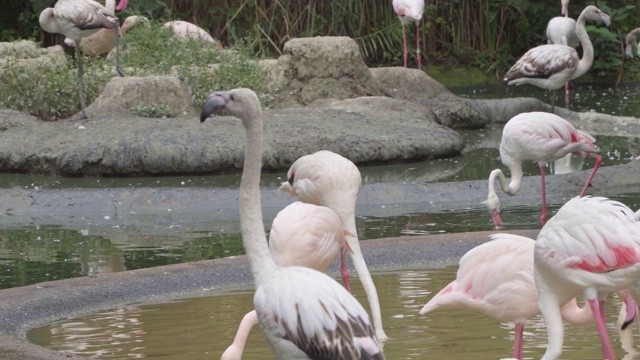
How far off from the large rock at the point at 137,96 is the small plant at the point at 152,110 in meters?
0.06

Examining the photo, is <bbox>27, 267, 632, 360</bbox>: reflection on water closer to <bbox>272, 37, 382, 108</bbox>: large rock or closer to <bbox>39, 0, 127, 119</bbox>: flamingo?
<bbox>39, 0, 127, 119</bbox>: flamingo

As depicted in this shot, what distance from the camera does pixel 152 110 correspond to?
31.2ft

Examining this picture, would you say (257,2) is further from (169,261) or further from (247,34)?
(169,261)

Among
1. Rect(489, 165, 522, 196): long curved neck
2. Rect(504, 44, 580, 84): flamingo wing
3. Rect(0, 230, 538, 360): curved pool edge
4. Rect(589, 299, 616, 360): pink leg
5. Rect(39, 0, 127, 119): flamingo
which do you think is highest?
Rect(39, 0, 127, 119): flamingo

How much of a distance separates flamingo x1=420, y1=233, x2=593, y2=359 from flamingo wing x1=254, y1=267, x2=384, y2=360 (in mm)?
927

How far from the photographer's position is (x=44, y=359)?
3688mm

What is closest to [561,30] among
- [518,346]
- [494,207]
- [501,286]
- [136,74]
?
[136,74]

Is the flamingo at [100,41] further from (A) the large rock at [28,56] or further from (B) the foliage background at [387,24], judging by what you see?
(B) the foliage background at [387,24]

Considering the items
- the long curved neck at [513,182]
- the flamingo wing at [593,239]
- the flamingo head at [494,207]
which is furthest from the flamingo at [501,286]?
the long curved neck at [513,182]

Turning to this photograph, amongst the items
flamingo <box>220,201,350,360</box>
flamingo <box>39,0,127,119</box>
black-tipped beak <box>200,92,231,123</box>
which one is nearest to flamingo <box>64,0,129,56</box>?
flamingo <box>39,0,127,119</box>

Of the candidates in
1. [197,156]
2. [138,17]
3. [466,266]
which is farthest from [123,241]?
[138,17]

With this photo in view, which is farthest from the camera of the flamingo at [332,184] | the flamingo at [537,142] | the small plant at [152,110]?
the small plant at [152,110]

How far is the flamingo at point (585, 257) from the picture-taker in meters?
3.79

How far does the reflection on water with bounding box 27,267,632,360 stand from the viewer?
423 centimetres
